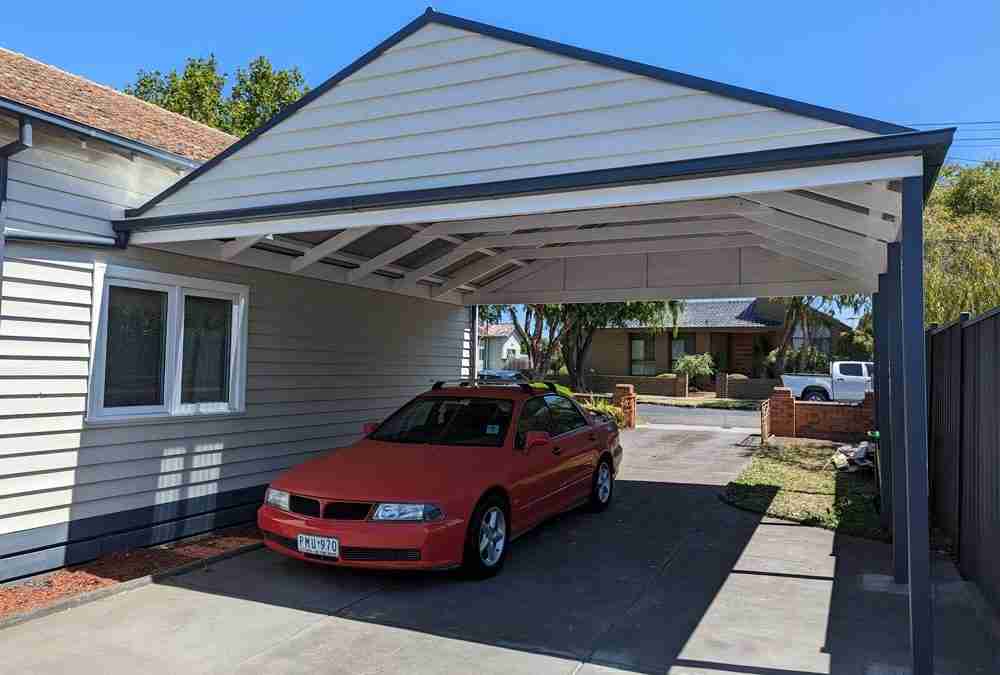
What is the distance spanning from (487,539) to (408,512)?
0.80m

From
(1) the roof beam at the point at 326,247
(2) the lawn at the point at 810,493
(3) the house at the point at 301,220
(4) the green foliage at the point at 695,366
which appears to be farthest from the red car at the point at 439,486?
(4) the green foliage at the point at 695,366

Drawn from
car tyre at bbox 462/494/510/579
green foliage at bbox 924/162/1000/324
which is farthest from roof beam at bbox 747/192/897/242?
green foliage at bbox 924/162/1000/324

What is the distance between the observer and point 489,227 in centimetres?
738

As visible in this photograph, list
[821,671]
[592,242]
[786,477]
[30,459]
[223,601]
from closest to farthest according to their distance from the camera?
[821,671] < [223,601] < [30,459] < [592,242] < [786,477]

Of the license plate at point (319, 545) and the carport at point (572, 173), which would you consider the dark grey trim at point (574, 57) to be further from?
the license plate at point (319, 545)

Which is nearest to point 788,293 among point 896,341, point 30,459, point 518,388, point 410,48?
point 896,341

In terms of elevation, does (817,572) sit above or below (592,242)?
below

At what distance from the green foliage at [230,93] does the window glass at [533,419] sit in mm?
25021

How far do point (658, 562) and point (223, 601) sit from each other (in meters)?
3.53

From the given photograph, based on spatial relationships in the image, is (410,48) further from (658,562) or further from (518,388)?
(658,562)

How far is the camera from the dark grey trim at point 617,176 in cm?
398

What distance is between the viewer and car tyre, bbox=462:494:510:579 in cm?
543

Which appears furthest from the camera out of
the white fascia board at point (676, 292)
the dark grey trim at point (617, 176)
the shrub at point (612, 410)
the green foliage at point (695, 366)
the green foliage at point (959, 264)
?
the green foliage at point (695, 366)

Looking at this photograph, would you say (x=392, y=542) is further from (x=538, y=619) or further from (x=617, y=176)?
(x=617, y=176)
